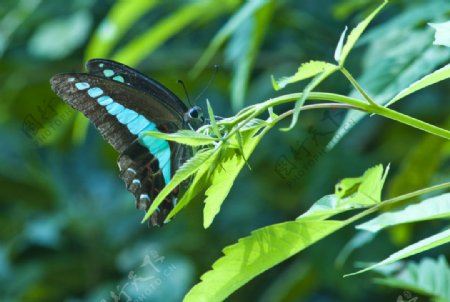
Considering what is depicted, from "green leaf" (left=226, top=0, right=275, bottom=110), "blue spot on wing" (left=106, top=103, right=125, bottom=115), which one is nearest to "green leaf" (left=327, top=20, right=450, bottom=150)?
"green leaf" (left=226, top=0, right=275, bottom=110)

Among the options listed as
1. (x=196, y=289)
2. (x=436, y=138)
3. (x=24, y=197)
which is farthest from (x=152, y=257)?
(x=196, y=289)

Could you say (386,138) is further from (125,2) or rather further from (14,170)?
(14,170)

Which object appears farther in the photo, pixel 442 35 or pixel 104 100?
pixel 104 100

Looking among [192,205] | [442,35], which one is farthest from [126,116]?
[192,205]

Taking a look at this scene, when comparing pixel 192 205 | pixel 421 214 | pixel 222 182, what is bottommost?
pixel 192 205

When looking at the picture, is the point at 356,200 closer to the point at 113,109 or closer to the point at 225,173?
the point at 225,173

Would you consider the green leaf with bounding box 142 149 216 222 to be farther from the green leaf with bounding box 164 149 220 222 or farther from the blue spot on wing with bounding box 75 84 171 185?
the blue spot on wing with bounding box 75 84 171 185
